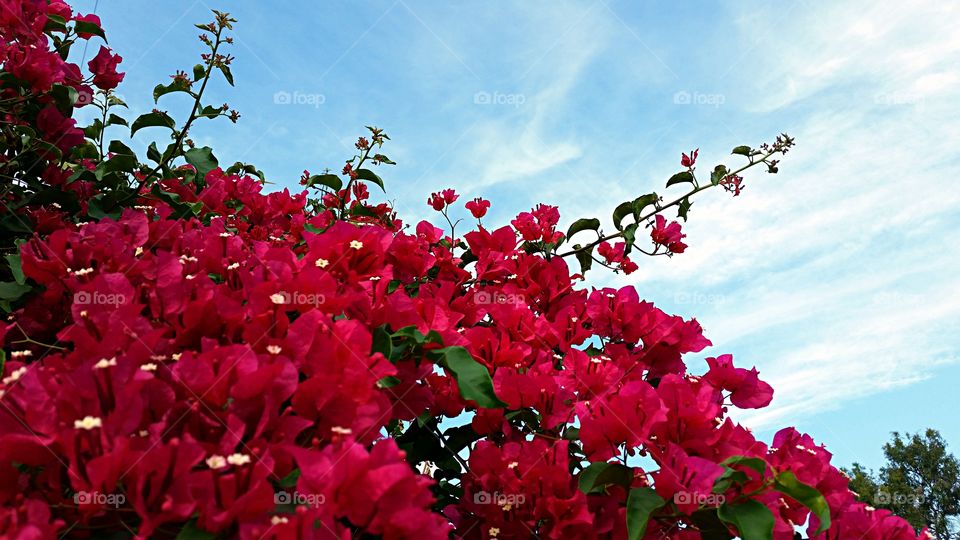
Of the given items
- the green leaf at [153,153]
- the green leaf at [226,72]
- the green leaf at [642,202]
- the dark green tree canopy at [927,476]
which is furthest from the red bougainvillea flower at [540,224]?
the dark green tree canopy at [927,476]

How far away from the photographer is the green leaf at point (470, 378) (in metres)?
1.38

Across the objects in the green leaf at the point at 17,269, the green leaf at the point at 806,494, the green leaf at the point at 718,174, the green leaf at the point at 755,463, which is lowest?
the green leaf at the point at 806,494

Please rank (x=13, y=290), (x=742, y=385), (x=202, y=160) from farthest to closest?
(x=202, y=160)
(x=742, y=385)
(x=13, y=290)

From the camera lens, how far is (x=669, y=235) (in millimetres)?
2918

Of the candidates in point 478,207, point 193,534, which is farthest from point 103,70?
point 193,534

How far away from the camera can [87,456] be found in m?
1.03

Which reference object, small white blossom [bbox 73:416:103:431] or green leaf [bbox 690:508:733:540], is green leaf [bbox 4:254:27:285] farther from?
green leaf [bbox 690:508:733:540]

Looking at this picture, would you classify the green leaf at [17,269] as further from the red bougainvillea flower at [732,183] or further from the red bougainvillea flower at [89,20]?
the red bougainvillea flower at [732,183]

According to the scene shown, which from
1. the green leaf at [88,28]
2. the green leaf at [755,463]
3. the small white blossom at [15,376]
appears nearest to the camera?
the small white blossom at [15,376]

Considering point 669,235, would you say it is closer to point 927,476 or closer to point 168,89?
point 168,89

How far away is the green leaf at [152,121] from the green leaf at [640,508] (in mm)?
2140

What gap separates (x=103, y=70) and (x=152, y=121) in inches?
12.6

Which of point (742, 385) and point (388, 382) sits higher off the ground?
point (742, 385)

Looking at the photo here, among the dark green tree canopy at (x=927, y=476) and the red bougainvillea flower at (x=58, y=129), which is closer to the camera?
the red bougainvillea flower at (x=58, y=129)
